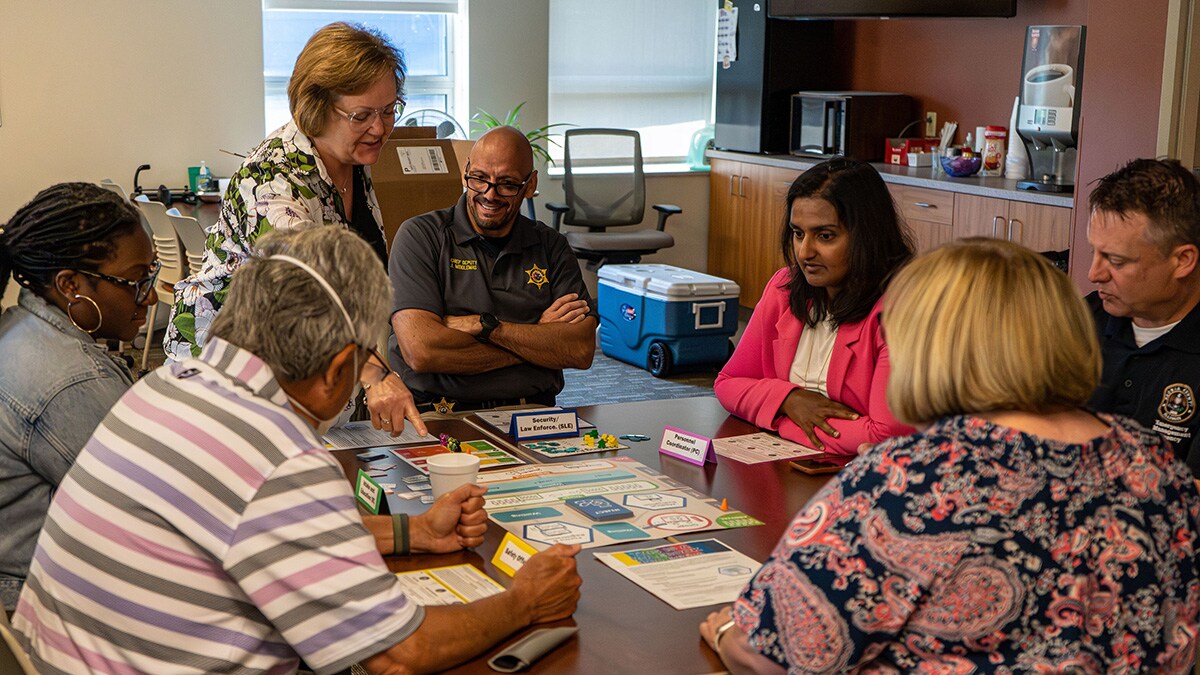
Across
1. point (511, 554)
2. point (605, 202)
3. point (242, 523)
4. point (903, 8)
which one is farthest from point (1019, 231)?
point (242, 523)

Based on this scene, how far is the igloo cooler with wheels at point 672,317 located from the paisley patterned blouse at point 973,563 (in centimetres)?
496

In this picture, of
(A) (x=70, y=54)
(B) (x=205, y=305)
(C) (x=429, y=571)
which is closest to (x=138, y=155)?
(A) (x=70, y=54)

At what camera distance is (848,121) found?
23.4 feet

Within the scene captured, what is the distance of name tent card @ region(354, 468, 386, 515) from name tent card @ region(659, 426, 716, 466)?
63 cm

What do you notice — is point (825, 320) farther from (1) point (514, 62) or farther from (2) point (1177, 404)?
(1) point (514, 62)

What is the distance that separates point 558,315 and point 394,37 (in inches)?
192

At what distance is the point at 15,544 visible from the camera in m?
1.84

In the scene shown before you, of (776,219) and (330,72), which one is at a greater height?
(330,72)

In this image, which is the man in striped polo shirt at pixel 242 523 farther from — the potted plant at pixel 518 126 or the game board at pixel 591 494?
the potted plant at pixel 518 126

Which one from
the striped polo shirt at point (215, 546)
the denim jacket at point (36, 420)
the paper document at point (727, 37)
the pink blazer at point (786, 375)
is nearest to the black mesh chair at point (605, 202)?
the paper document at point (727, 37)

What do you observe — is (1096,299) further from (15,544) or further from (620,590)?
(15,544)

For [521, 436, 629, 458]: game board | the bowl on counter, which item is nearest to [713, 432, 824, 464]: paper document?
[521, 436, 629, 458]: game board

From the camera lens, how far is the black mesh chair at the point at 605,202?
7.24 metres

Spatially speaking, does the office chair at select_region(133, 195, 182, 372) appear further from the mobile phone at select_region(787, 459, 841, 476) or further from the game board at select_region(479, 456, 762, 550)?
the mobile phone at select_region(787, 459, 841, 476)
